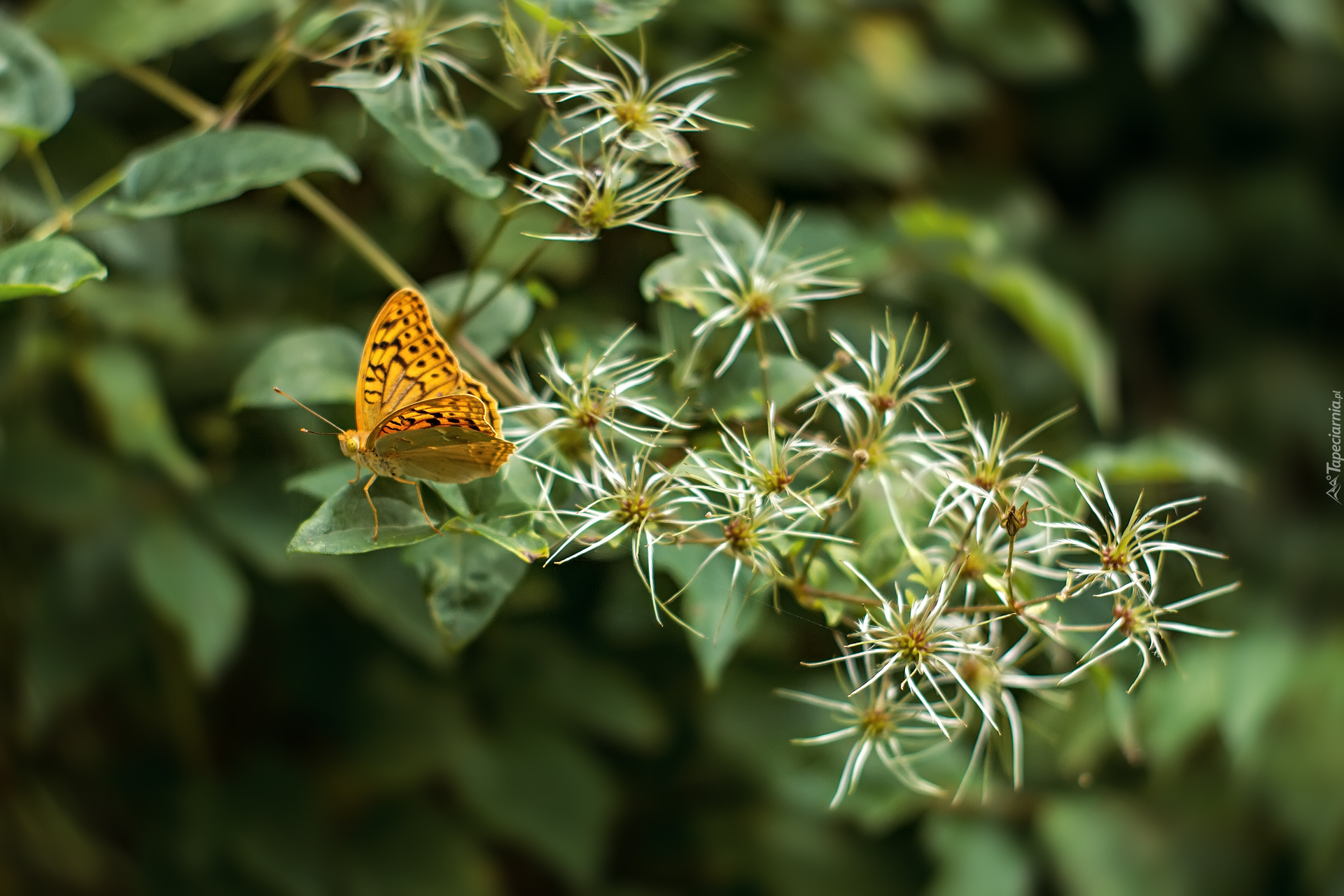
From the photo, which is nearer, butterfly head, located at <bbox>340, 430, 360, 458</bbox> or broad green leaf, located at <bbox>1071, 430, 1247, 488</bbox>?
butterfly head, located at <bbox>340, 430, 360, 458</bbox>

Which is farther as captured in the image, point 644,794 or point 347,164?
point 644,794

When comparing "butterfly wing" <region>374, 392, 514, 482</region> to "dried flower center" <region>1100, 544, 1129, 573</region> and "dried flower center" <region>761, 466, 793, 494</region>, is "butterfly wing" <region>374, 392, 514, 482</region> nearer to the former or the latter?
"dried flower center" <region>761, 466, 793, 494</region>

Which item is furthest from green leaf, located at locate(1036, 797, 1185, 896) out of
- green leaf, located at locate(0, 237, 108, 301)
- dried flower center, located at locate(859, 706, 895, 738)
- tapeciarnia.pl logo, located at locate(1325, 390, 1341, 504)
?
green leaf, located at locate(0, 237, 108, 301)

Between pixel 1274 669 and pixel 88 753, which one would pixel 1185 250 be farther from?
pixel 88 753

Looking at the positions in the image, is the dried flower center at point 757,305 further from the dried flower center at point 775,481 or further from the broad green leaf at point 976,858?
the broad green leaf at point 976,858

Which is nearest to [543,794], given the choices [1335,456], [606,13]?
[606,13]

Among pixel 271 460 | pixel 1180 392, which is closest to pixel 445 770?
pixel 271 460

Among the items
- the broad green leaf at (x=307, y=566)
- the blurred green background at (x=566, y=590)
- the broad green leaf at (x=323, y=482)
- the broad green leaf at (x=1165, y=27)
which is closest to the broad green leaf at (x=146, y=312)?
the blurred green background at (x=566, y=590)
